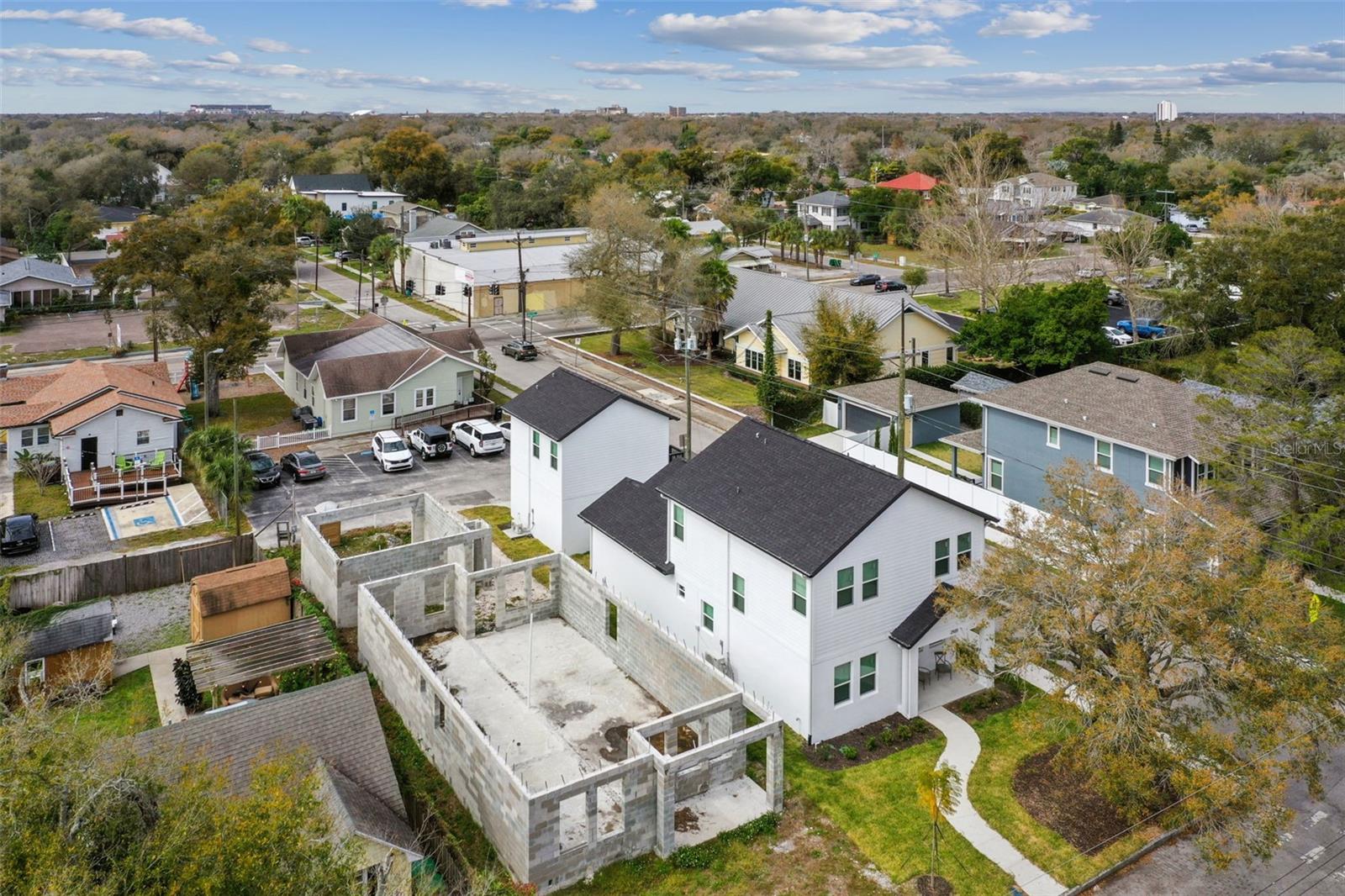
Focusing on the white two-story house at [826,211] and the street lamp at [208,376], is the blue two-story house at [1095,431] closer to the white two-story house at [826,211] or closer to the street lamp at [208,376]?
the street lamp at [208,376]

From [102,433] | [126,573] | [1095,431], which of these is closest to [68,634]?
[126,573]

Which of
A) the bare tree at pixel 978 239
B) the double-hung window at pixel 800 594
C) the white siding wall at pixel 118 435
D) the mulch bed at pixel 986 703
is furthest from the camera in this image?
the bare tree at pixel 978 239

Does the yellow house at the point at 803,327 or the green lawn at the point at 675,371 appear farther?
the yellow house at the point at 803,327

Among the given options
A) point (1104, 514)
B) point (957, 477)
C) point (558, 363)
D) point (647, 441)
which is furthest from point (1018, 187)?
point (1104, 514)

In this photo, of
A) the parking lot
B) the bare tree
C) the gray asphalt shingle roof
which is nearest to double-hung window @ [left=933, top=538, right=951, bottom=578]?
the gray asphalt shingle roof

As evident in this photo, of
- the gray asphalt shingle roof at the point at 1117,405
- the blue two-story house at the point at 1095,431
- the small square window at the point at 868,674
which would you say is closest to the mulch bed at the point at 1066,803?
the small square window at the point at 868,674

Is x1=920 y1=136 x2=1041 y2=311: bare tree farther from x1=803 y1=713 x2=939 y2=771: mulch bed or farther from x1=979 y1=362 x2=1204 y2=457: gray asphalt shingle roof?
x1=803 y1=713 x2=939 y2=771: mulch bed
